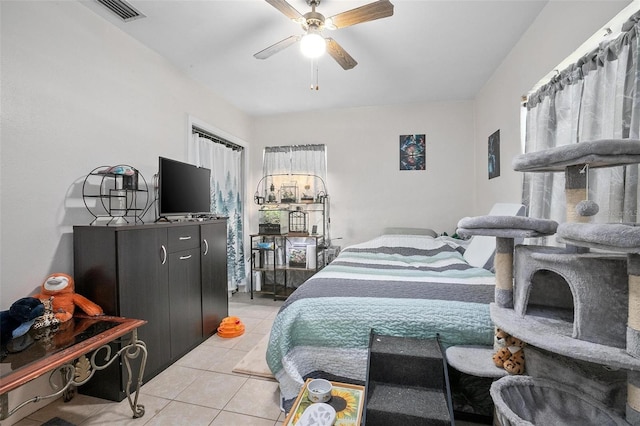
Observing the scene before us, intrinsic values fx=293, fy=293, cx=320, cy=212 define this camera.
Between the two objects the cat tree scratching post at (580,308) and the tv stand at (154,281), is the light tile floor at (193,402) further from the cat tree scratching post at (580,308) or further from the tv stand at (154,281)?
the cat tree scratching post at (580,308)

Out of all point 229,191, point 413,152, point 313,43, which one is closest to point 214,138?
point 229,191

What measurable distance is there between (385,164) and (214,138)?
229cm

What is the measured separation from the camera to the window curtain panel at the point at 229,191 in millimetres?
3427

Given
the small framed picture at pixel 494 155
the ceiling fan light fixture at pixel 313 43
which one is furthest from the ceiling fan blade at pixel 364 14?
the small framed picture at pixel 494 155

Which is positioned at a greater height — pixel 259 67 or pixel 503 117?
pixel 259 67

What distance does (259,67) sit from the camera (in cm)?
289

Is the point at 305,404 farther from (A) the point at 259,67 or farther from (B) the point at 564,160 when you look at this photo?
(A) the point at 259,67

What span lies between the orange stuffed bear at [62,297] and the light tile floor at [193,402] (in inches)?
22.7

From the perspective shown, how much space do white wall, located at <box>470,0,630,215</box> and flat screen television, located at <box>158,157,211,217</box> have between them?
2.85 m

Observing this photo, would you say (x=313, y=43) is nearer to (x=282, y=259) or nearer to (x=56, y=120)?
(x=56, y=120)

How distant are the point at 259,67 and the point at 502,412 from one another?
3.08m

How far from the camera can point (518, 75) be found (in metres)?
2.48

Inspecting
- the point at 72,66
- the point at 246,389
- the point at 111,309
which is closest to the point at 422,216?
the point at 246,389

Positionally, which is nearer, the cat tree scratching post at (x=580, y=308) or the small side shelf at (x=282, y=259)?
the cat tree scratching post at (x=580, y=308)
